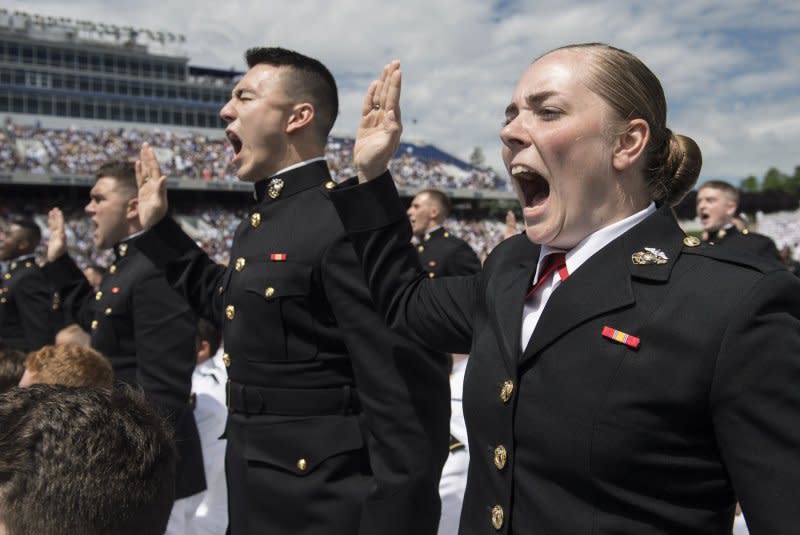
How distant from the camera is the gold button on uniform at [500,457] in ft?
5.13

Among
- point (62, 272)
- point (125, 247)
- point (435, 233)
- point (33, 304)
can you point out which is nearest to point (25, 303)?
point (33, 304)

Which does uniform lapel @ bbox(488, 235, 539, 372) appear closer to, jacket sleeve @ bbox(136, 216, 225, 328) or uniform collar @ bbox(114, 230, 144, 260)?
jacket sleeve @ bbox(136, 216, 225, 328)

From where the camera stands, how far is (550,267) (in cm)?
170

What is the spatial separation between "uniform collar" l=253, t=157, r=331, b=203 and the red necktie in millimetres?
1455

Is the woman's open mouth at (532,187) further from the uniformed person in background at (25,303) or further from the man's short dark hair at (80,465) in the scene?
the uniformed person in background at (25,303)

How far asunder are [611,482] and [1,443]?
120 centimetres

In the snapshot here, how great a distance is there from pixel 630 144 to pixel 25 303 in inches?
290

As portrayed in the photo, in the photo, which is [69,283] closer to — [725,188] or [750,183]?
[725,188]

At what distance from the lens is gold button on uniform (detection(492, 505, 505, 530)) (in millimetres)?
1567

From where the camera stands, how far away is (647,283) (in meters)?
1.49

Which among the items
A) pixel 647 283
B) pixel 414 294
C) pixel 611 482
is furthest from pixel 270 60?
pixel 611 482

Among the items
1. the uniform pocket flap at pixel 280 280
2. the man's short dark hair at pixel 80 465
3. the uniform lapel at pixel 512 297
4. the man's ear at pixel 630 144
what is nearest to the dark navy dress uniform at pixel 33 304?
the uniform pocket flap at pixel 280 280

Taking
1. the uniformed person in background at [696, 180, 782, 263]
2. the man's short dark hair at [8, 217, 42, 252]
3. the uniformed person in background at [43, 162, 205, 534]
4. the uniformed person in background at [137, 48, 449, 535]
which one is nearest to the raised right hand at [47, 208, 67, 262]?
the uniformed person in background at [43, 162, 205, 534]

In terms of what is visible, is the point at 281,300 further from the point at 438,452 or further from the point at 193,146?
the point at 193,146
